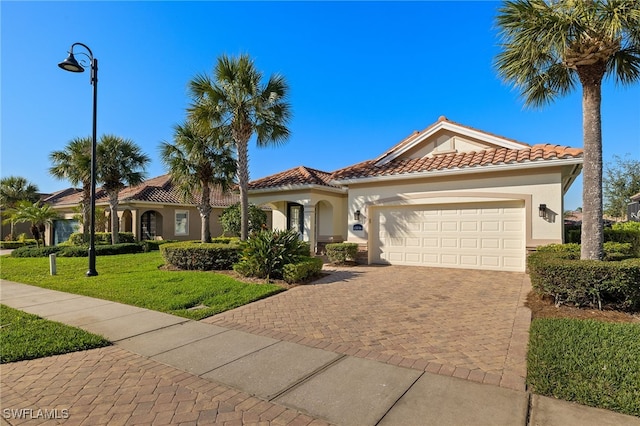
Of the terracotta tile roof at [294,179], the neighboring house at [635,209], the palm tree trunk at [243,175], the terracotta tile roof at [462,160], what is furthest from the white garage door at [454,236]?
the neighboring house at [635,209]

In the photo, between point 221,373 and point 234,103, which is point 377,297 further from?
point 234,103

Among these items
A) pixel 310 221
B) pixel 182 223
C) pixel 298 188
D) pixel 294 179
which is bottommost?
pixel 182 223

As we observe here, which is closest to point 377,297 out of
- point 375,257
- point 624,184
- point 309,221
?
point 375,257

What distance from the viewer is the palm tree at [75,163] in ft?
60.8

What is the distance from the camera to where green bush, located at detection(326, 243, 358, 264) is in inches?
506

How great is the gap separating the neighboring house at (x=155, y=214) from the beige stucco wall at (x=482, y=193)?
12.1 metres

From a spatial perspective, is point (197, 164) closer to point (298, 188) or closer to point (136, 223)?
point (298, 188)

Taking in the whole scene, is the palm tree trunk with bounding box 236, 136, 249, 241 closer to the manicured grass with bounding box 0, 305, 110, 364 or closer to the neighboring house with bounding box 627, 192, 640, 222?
the manicured grass with bounding box 0, 305, 110, 364

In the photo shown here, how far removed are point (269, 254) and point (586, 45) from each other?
29.5 feet

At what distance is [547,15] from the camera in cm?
686

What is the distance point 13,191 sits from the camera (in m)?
29.4

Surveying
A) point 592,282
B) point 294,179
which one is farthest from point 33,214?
point 592,282

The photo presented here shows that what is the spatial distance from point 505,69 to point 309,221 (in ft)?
31.1

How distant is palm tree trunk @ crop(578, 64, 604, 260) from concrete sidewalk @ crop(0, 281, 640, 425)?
5.11 m
